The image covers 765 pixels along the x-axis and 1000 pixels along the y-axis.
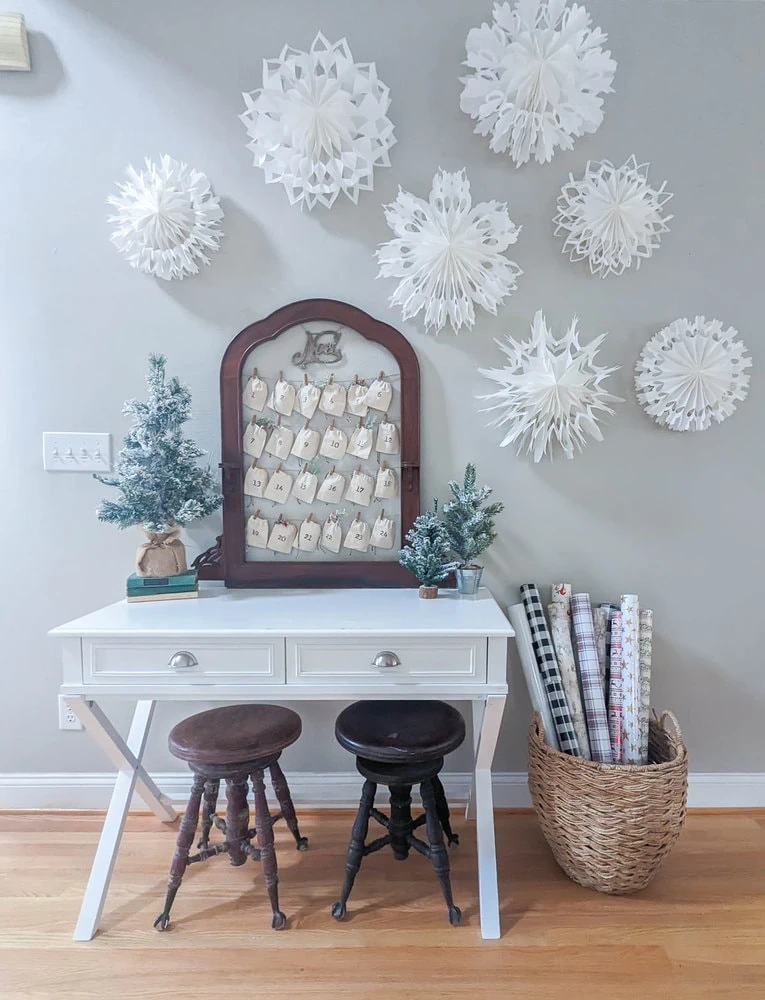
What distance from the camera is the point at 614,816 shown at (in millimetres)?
1432

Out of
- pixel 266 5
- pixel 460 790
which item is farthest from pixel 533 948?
pixel 266 5

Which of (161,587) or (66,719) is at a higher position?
(161,587)

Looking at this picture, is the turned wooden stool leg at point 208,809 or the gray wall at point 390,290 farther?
the gray wall at point 390,290

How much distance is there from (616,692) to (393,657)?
751mm

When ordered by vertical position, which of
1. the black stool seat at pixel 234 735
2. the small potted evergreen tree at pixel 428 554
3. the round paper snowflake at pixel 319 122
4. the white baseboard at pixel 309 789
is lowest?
the white baseboard at pixel 309 789

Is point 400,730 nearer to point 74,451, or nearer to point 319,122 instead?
point 74,451

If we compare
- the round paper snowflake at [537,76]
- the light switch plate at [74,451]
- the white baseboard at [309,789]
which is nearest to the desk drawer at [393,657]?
the white baseboard at [309,789]

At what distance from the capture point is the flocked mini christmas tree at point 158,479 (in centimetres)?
155

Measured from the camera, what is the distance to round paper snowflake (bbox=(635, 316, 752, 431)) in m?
1.70

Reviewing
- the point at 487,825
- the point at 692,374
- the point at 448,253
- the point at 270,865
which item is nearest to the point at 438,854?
the point at 487,825

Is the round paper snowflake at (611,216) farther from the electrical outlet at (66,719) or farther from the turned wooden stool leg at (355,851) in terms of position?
the electrical outlet at (66,719)

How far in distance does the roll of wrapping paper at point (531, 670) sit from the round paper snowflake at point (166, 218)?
1450 millimetres

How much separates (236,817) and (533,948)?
78cm

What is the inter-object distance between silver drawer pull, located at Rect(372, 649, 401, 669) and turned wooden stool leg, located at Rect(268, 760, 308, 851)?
44cm
